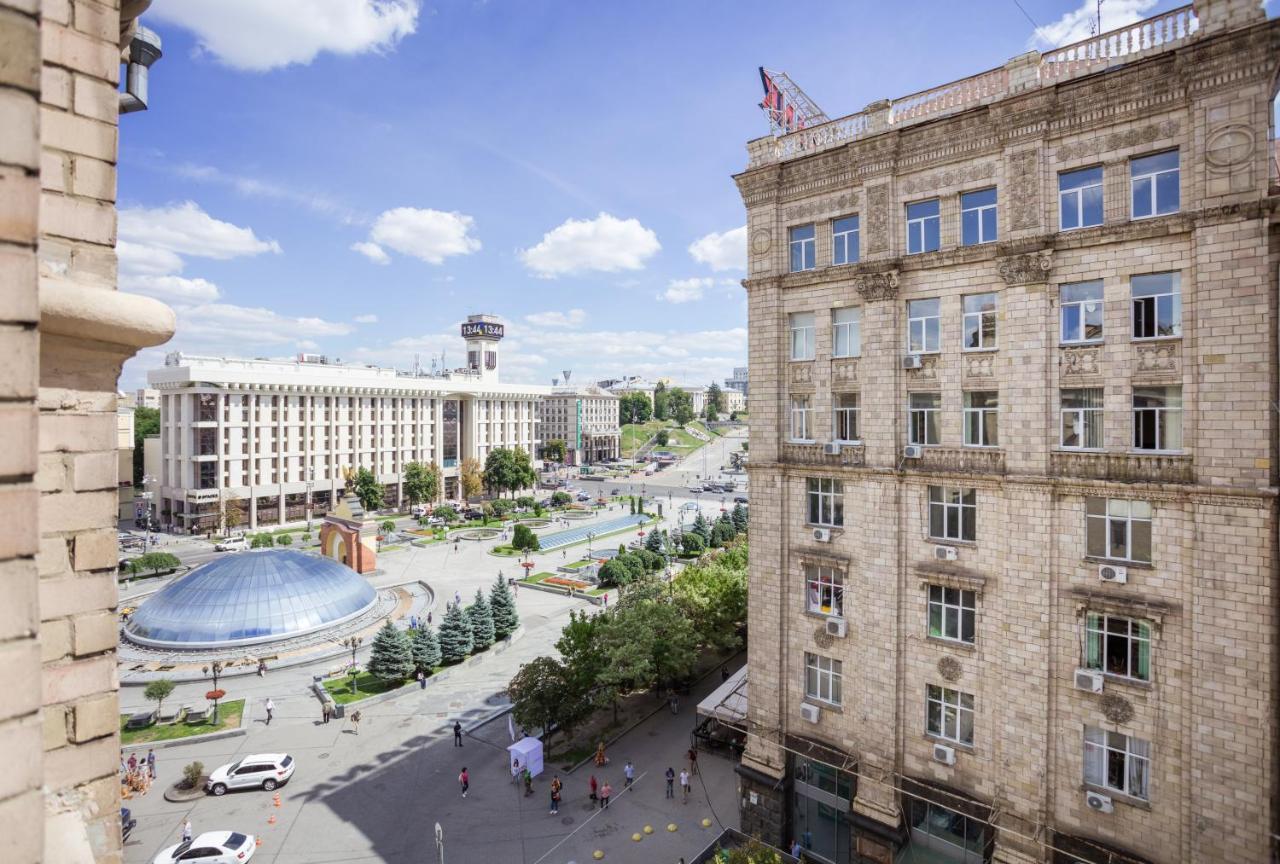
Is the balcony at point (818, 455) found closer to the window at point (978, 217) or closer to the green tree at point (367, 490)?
the window at point (978, 217)

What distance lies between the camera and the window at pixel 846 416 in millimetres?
20281

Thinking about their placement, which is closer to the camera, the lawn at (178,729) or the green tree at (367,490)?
the lawn at (178,729)

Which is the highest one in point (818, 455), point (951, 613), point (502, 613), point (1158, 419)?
point (1158, 419)

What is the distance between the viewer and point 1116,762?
16.0 meters

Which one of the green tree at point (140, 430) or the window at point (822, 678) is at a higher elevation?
the green tree at point (140, 430)

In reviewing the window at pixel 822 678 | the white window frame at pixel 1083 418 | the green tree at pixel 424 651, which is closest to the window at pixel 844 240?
the white window frame at pixel 1083 418

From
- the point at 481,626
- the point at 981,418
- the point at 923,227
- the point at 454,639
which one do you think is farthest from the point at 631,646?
the point at 923,227

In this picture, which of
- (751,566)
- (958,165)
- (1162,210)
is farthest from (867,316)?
(751,566)

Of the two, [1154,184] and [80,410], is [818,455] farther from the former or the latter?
[80,410]

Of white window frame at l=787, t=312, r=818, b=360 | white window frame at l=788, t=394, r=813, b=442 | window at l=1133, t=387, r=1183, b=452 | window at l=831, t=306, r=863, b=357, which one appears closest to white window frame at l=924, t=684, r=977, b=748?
window at l=1133, t=387, r=1183, b=452

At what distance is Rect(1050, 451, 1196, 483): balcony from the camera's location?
50.0 ft

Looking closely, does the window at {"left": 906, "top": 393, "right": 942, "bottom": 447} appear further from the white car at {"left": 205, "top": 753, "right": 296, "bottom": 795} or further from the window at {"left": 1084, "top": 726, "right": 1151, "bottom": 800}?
the white car at {"left": 205, "top": 753, "right": 296, "bottom": 795}

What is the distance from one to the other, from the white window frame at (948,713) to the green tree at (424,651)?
1057 inches

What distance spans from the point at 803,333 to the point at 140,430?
4623 inches
